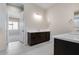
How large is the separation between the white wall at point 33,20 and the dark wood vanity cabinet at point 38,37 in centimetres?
15

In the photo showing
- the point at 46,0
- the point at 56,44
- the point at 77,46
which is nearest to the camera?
the point at 77,46

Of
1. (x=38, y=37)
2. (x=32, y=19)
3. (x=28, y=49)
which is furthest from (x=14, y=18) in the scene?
(x=28, y=49)

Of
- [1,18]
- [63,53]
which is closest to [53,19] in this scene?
[63,53]

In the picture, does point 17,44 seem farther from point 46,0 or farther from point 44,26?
point 46,0

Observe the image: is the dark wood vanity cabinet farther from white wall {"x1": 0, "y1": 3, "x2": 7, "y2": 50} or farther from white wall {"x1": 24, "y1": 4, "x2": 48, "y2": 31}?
white wall {"x1": 0, "y1": 3, "x2": 7, "y2": 50}

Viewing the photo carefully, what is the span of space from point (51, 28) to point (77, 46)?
75cm

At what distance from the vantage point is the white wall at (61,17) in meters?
1.46

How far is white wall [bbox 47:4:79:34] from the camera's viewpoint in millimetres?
1462

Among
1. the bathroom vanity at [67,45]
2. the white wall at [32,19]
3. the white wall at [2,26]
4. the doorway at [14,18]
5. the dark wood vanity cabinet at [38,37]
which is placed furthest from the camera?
the white wall at [2,26]

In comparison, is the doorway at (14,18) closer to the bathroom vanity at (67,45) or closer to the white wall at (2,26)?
the white wall at (2,26)

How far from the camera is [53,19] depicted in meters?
1.65

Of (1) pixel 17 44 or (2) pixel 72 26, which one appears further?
(1) pixel 17 44

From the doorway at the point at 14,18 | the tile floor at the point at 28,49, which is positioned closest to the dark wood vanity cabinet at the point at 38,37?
the tile floor at the point at 28,49

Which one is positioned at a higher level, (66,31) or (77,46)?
(66,31)
